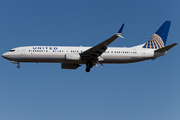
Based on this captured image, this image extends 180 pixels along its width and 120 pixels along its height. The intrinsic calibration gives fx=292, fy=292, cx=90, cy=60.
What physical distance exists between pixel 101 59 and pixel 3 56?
1439cm

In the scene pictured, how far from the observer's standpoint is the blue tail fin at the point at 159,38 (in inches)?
1853

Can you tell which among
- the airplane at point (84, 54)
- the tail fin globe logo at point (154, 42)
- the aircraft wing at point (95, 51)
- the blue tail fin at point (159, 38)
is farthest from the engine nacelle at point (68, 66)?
the blue tail fin at point (159, 38)

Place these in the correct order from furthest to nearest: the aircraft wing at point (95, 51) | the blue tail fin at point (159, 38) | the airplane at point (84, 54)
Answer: the blue tail fin at point (159, 38), the airplane at point (84, 54), the aircraft wing at point (95, 51)

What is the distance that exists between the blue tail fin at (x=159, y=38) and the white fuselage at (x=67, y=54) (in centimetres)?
281

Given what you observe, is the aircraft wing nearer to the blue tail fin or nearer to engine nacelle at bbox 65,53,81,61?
engine nacelle at bbox 65,53,81,61

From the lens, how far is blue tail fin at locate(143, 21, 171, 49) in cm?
4706

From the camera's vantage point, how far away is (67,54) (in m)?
41.8

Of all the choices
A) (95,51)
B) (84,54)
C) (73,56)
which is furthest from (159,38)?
(73,56)

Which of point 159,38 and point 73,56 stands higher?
point 159,38

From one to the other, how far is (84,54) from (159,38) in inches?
541

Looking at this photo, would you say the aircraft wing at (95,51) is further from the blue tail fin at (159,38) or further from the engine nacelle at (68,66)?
the blue tail fin at (159,38)

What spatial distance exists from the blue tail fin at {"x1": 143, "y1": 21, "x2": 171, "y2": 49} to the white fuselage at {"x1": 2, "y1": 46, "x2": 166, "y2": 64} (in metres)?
2.81

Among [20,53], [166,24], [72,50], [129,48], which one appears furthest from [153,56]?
[20,53]

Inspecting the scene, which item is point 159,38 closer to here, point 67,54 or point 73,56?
A: point 73,56
